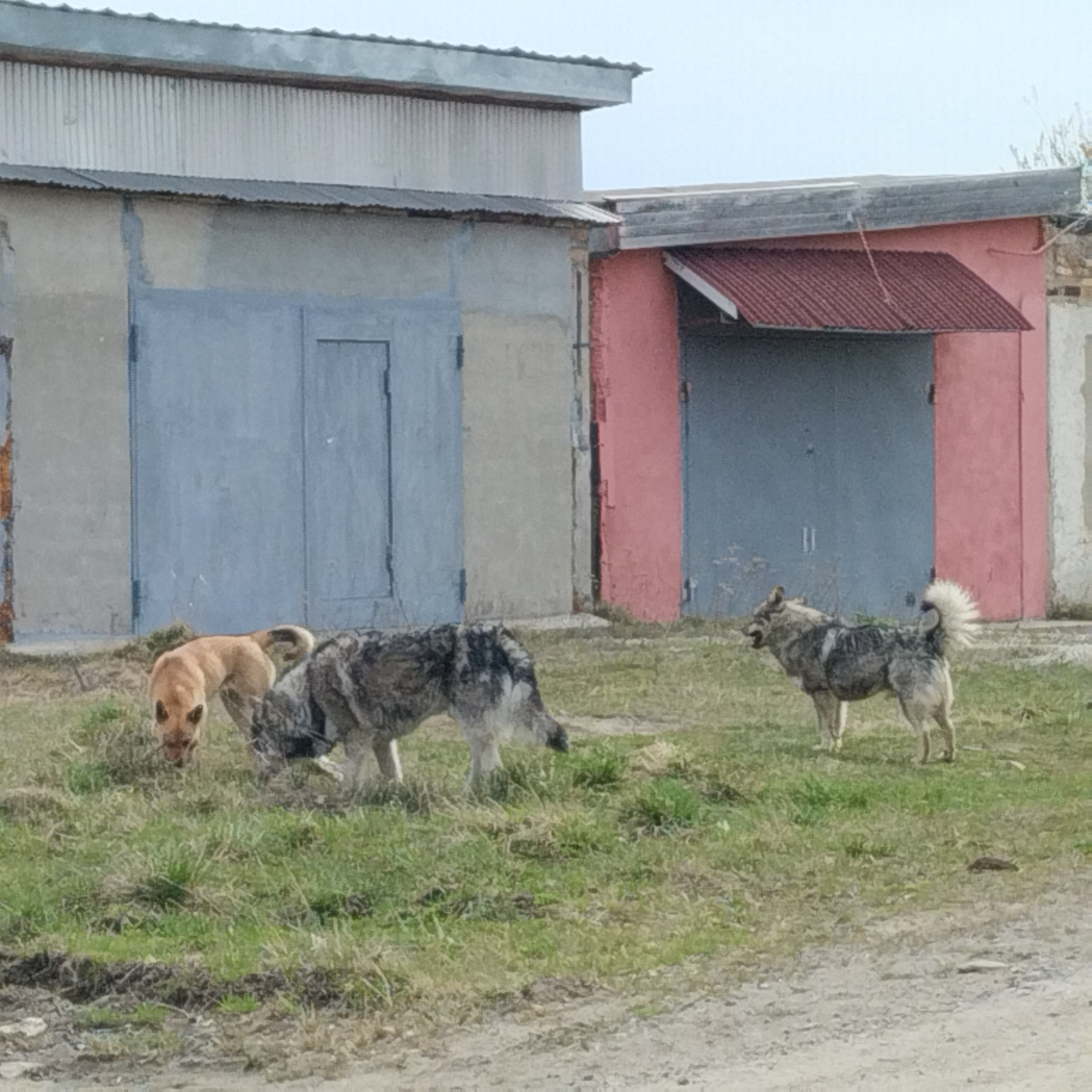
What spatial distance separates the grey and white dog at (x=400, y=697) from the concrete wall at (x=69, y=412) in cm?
573

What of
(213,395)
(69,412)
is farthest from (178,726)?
(213,395)

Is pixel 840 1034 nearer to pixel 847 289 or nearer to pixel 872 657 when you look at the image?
pixel 872 657

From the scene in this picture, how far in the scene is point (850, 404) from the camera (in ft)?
60.8

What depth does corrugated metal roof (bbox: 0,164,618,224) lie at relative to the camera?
14547mm

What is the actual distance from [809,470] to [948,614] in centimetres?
814

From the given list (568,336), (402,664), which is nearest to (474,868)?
(402,664)

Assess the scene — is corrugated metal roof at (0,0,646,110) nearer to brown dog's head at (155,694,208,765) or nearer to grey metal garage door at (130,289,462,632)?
grey metal garage door at (130,289,462,632)

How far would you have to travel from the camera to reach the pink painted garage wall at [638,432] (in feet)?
56.2

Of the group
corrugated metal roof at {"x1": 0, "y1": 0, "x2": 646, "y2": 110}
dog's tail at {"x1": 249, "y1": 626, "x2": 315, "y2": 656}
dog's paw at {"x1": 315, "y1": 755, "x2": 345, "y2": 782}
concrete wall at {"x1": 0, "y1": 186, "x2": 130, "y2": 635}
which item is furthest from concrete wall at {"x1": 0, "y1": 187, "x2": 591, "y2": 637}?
dog's paw at {"x1": 315, "y1": 755, "x2": 345, "y2": 782}

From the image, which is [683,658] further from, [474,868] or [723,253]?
[474,868]

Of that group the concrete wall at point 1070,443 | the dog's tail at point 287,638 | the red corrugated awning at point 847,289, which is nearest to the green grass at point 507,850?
the dog's tail at point 287,638

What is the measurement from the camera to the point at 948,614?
1023cm

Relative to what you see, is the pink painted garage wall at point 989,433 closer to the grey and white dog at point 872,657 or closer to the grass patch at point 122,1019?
the grey and white dog at point 872,657

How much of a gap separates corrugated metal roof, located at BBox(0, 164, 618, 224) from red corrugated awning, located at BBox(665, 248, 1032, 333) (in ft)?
3.72
